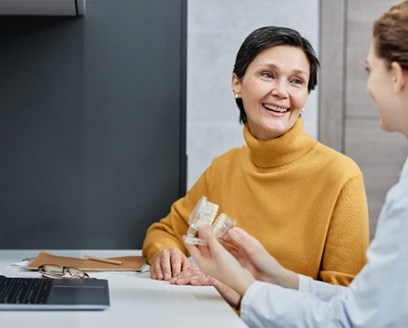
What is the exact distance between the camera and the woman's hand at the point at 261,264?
4.87 ft

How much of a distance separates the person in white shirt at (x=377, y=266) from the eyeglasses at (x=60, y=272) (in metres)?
0.27

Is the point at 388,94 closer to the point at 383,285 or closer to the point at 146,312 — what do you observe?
the point at 383,285

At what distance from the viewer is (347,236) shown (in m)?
1.67

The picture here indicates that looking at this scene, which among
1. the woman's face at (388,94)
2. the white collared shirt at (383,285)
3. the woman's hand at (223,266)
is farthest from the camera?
the woman's hand at (223,266)

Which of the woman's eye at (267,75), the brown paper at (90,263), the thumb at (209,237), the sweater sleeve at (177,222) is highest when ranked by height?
the woman's eye at (267,75)

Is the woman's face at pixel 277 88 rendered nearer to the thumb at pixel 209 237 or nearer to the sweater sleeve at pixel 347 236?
the sweater sleeve at pixel 347 236

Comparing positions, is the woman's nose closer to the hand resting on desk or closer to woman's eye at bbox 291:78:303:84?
woman's eye at bbox 291:78:303:84

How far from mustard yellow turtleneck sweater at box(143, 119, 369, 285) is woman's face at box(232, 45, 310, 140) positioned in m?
0.04

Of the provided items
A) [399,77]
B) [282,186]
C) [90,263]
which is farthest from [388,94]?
[90,263]

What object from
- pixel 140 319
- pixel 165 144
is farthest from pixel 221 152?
pixel 140 319

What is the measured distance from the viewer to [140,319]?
1.16 m

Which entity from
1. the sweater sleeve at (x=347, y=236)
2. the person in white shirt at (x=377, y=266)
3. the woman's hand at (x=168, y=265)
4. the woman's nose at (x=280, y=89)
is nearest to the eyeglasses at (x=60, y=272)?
the woman's hand at (x=168, y=265)

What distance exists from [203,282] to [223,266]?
20cm

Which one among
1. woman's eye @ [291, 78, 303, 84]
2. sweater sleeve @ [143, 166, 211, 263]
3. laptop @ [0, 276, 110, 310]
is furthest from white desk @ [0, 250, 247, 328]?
woman's eye @ [291, 78, 303, 84]
